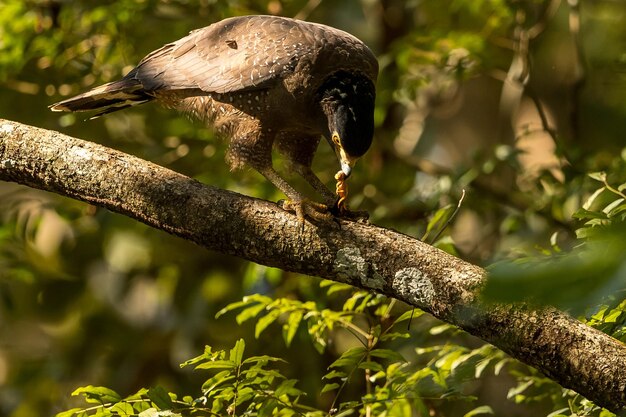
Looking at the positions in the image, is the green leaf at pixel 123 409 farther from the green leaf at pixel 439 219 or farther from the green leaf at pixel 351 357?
the green leaf at pixel 439 219

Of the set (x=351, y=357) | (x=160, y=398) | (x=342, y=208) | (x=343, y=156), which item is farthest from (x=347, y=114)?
(x=160, y=398)

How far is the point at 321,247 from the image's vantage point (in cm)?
241

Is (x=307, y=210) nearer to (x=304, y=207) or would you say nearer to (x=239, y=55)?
(x=304, y=207)

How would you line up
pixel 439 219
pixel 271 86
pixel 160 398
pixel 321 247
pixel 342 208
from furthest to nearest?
pixel 271 86, pixel 439 219, pixel 342 208, pixel 321 247, pixel 160 398

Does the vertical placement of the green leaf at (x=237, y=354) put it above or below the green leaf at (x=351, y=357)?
above

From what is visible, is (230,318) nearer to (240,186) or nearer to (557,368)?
(240,186)

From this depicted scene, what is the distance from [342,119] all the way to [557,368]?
136 cm

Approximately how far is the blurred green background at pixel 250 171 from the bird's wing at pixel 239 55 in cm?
77

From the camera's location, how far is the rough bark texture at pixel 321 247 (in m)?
2.04

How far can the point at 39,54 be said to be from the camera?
500 cm

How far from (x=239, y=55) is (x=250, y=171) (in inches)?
35.6

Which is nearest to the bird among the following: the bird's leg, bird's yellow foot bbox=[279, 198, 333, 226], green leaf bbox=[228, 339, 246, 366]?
the bird's leg

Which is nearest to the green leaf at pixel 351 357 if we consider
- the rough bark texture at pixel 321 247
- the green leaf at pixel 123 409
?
the rough bark texture at pixel 321 247

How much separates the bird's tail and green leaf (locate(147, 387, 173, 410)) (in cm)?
155
